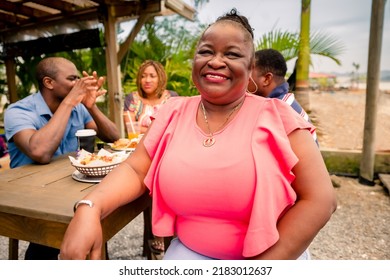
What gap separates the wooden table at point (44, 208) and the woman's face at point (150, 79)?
227 centimetres

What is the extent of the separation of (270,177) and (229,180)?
0.14 m

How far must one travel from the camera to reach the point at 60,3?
4.63 metres

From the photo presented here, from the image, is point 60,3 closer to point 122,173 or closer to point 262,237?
point 122,173

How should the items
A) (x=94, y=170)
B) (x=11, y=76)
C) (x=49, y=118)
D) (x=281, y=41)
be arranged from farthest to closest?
(x=11, y=76)
(x=281, y=41)
(x=49, y=118)
(x=94, y=170)

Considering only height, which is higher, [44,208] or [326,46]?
[326,46]

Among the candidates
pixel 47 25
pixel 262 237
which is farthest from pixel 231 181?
pixel 47 25

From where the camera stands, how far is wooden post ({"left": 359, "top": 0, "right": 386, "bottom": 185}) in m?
3.72

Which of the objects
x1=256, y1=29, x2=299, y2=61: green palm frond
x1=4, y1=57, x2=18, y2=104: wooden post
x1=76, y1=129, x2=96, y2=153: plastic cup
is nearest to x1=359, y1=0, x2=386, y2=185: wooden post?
x1=256, y1=29, x2=299, y2=61: green palm frond

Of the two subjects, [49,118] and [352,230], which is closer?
[49,118]

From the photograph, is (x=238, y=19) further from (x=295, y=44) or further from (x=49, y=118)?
(x=295, y=44)

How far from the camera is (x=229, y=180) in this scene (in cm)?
101

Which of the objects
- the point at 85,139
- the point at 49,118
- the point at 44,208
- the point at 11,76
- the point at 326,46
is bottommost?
the point at 44,208

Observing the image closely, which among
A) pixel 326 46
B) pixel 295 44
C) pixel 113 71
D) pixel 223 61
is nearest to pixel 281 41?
pixel 295 44

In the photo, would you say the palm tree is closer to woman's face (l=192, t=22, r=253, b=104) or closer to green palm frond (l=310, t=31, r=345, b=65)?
green palm frond (l=310, t=31, r=345, b=65)
